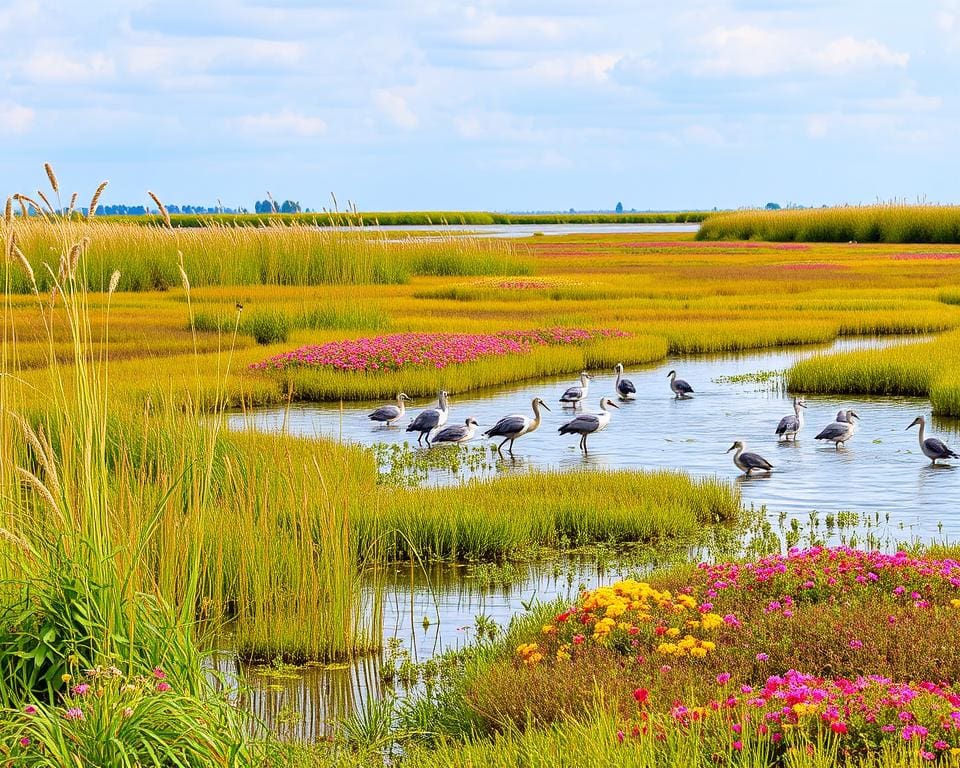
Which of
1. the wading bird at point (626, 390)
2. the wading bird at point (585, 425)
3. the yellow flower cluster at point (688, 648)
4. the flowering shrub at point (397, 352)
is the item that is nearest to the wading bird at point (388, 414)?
the wading bird at point (585, 425)

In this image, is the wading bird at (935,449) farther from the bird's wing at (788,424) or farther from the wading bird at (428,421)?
the wading bird at (428,421)

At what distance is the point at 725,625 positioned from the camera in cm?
764

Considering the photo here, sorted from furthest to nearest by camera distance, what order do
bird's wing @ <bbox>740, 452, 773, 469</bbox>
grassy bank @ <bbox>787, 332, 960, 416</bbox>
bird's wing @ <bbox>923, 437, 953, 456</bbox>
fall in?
grassy bank @ <bbox>787, 332, 960, 416</bbox> < bird's wing @ <bbox>923, 437, 953, 456</bbox> < bird's wing @ <bbox>740, 452, 773, 469</bbox>

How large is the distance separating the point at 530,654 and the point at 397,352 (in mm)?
16175

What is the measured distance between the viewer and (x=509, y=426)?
1669cm

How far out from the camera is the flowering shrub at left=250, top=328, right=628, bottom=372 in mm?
22609

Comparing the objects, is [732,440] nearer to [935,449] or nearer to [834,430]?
[834,430]

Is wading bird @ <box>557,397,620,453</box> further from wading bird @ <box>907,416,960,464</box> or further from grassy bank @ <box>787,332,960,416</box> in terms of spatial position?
grassy bank @ <box>787,332,960,416</box>

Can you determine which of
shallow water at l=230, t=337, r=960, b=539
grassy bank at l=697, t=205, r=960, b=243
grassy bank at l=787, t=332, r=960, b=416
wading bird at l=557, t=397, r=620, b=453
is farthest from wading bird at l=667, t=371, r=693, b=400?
grassy bank at l=697, t=205, r=960, b=243

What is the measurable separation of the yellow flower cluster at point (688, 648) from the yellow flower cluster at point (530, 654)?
720 millimetres

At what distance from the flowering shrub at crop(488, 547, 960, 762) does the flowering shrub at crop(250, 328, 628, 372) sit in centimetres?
1420

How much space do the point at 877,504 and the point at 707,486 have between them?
1960 millimetres

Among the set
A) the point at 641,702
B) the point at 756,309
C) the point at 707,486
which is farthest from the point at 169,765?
the point at 756,309

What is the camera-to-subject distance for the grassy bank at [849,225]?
71000 millimetres
